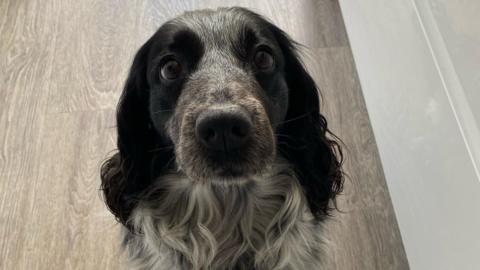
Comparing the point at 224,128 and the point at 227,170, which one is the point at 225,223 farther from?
the point at 224,128

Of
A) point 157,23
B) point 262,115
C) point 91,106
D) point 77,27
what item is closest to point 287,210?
point 262,115

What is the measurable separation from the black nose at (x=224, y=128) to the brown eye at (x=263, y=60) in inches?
9.6

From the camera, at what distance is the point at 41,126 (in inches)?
84.0

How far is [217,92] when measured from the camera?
46.6 inches

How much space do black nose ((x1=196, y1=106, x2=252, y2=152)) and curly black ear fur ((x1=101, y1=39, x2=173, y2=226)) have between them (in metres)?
0.30

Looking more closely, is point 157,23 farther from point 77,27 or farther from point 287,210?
point 287,210

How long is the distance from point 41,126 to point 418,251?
1.42 metres

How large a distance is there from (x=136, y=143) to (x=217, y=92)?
1.13 feet

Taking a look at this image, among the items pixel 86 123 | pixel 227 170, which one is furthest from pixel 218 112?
pixel 86 123

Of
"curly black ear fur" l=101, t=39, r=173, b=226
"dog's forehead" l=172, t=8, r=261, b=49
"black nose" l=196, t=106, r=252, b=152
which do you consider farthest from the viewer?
"curly black ear fur" l=101, t=39, r=173, b=226

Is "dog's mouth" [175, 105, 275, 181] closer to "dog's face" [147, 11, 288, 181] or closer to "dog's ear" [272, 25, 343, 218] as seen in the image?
"dog's face" [147, 11, 288, 181]

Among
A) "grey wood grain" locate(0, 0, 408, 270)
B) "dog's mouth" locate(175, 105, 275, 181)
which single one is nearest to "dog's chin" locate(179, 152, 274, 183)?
"dog's mouth" locate(175, 105, 275, 181)

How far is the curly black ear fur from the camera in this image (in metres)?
1.41

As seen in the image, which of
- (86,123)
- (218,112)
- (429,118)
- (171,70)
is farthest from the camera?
(86,123)
